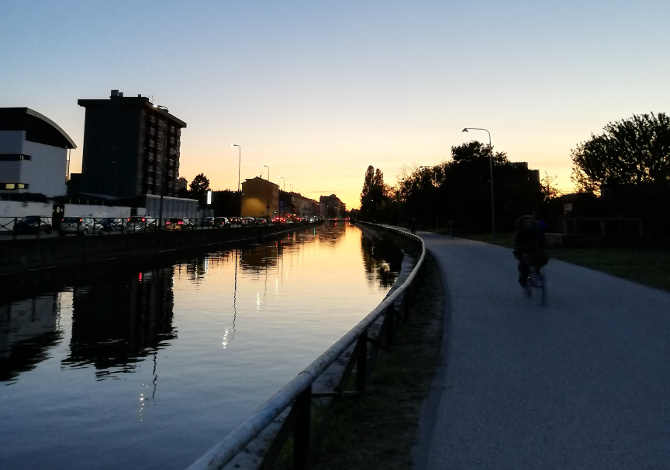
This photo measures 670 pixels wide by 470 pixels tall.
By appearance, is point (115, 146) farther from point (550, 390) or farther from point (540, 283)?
point (550, 390)

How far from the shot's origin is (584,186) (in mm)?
57375

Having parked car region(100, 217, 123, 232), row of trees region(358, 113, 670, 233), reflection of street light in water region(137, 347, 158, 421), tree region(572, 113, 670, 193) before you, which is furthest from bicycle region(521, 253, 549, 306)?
tree region(572, 113, 670, 193)

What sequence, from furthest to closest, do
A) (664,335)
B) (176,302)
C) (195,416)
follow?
(176,302) < (664,335) < (195,416)

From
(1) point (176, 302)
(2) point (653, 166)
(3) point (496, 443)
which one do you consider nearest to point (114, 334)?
(1) point (176, 302)

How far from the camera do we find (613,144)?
2095 inches

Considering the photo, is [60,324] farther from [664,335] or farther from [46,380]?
[664,335]

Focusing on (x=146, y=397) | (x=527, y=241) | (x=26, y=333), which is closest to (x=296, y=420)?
(x=146, y=397)

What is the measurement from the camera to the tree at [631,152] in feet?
166

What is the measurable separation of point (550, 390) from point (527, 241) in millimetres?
7241

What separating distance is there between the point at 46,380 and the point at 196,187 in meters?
158

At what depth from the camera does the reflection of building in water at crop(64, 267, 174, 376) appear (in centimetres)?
872

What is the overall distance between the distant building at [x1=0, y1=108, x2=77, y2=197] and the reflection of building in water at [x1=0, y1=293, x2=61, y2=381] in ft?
205

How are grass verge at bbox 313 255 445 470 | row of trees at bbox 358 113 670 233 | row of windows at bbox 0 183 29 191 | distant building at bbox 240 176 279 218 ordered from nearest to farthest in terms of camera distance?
grass verge at bbox 313 255 445 470, row of trees at bbox 358 113 670 233, row of windows at bbox 0 183 29 191, distant building at bbox 240 176 279 218

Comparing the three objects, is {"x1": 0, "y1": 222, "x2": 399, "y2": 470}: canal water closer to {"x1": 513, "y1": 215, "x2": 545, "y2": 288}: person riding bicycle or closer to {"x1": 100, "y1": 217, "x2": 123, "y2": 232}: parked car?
{"x1": 513, "y1": 215, "x2": 545, "y2": 288}: person riding bicycle
